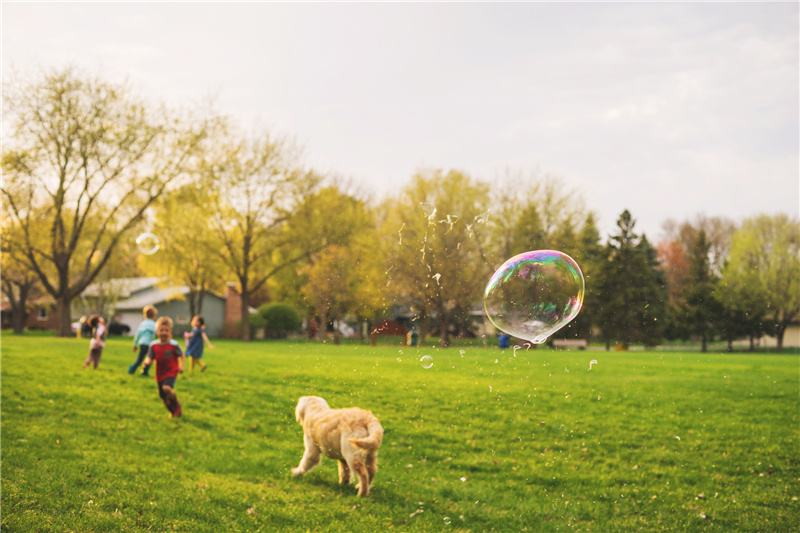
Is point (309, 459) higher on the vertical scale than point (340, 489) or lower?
higher

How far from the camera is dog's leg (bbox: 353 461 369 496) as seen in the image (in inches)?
255

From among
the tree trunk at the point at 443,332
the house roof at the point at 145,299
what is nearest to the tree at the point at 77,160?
the house roof at the point at 145,299

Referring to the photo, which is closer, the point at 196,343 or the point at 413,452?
the point at 413,452

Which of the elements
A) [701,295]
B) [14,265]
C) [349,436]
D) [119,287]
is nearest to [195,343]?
[349,436]

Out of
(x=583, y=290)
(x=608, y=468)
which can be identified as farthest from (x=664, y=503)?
(x=583, y=290)

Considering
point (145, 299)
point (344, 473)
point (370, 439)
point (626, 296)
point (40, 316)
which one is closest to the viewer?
point (370, 439)

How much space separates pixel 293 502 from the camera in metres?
6.57

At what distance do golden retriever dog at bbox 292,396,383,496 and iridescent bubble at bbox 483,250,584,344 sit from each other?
7.26 feet

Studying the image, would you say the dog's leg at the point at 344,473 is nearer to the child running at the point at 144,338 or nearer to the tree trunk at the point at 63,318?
the child running at the point at 144,338

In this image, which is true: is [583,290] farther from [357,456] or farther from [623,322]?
[623,322]

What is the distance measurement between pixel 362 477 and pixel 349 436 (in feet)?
2.03

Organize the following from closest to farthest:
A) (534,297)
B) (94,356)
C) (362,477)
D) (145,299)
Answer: (362,477) → (534,297) → (94,356) → (145,299)

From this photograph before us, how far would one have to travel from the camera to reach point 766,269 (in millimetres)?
41906

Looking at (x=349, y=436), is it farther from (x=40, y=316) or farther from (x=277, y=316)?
(x=40, y=316)
